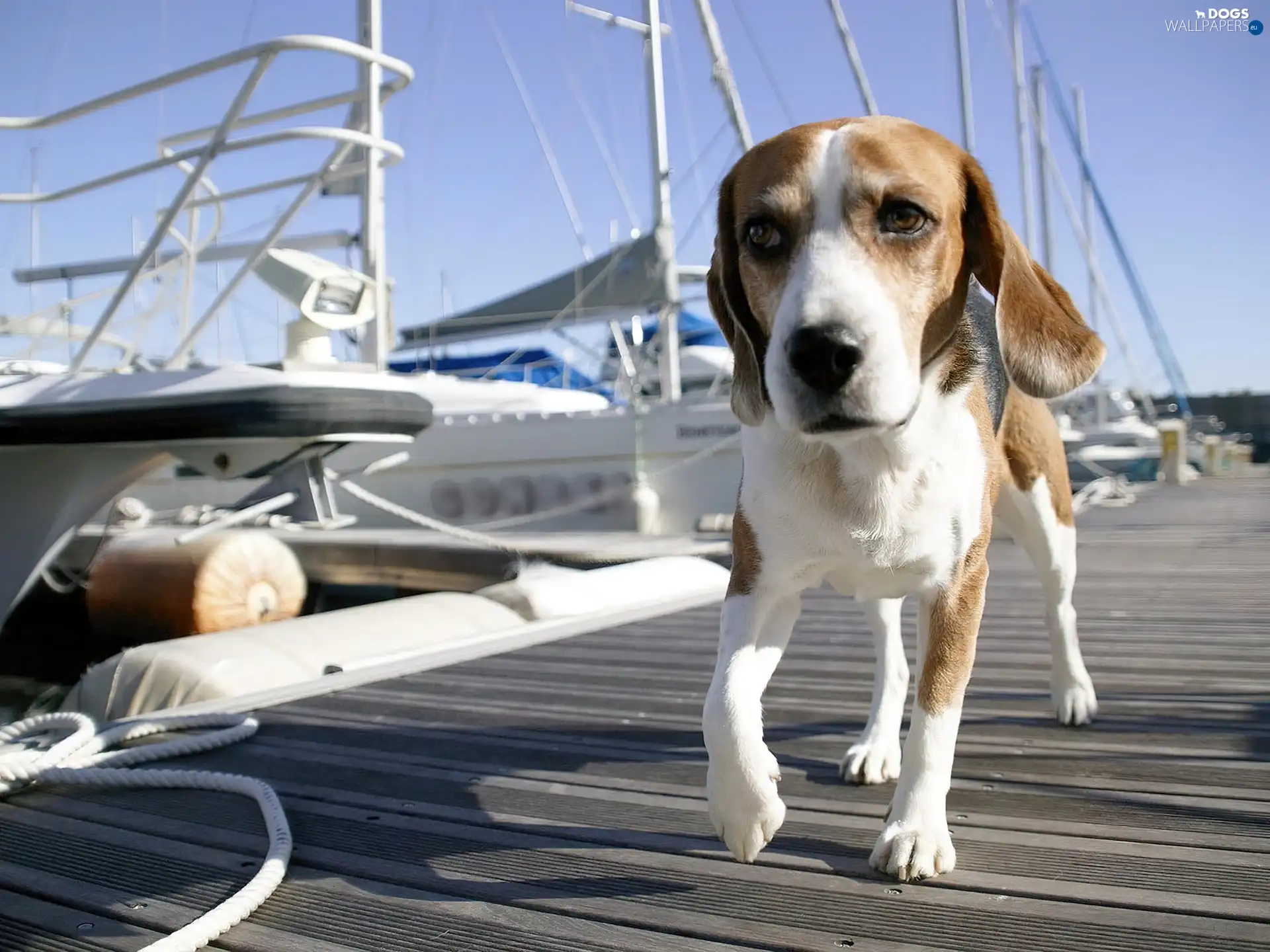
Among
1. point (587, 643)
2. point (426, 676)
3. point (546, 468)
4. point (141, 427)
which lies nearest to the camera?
point (426, 676)

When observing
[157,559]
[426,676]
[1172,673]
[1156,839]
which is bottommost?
[157,559]

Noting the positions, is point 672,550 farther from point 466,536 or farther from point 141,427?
point 141,427

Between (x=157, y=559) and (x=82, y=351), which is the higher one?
(x=82, y=351)

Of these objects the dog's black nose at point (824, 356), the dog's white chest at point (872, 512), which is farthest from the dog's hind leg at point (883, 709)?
the dog's black nose at point (824, 356)

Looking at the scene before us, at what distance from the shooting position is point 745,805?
1.74m

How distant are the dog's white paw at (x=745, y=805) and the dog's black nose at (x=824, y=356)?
0.61 metres

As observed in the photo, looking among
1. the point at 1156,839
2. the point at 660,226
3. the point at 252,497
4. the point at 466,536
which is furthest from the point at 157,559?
the point at 660,226

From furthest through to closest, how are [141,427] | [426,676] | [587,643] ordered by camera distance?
[141,427], [587,643], [426,676]

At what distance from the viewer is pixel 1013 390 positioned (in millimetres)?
2771

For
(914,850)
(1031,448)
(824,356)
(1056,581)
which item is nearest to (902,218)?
(824,356)

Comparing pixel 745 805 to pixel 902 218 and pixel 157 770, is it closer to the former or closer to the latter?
pixel 902 218

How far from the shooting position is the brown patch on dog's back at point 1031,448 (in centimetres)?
276

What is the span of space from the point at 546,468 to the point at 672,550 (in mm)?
5143

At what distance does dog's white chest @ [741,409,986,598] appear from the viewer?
6.28 ft
